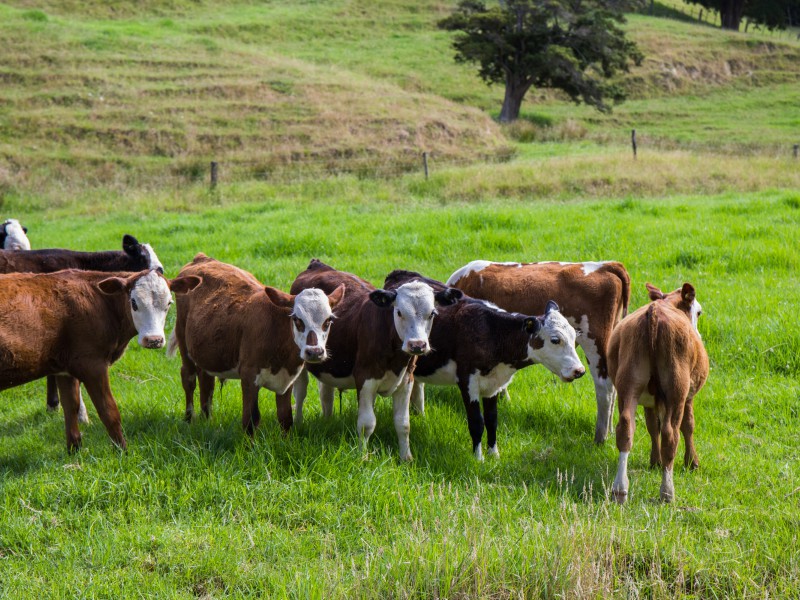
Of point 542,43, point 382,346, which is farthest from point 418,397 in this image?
point 542,43

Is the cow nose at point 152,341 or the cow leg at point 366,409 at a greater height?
the cow nose at point 152,341

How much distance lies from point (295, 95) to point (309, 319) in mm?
32107

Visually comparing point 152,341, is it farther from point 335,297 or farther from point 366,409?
point 366,409

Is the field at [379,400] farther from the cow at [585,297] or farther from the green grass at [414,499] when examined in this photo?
the cow at [585,297]

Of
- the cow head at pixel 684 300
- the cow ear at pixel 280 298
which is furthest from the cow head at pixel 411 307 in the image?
the cow head at pixel 684 300

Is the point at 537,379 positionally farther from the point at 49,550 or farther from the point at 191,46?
the point at 191,46

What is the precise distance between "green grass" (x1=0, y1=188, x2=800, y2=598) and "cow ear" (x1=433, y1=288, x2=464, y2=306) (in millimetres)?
1347

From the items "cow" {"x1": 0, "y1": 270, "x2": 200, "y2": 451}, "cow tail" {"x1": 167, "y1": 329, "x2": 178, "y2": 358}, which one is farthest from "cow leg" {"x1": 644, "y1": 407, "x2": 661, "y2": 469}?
"cow tail" {"x1": 167, "y1": 329, "x2": 178, "y2": 358}

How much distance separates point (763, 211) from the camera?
16641mm

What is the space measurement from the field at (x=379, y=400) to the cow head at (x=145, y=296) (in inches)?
37.9

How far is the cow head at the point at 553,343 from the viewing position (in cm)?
707

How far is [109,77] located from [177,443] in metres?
33.6

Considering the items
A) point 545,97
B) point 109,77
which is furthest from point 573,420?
point 545,97

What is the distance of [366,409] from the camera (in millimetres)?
7191
